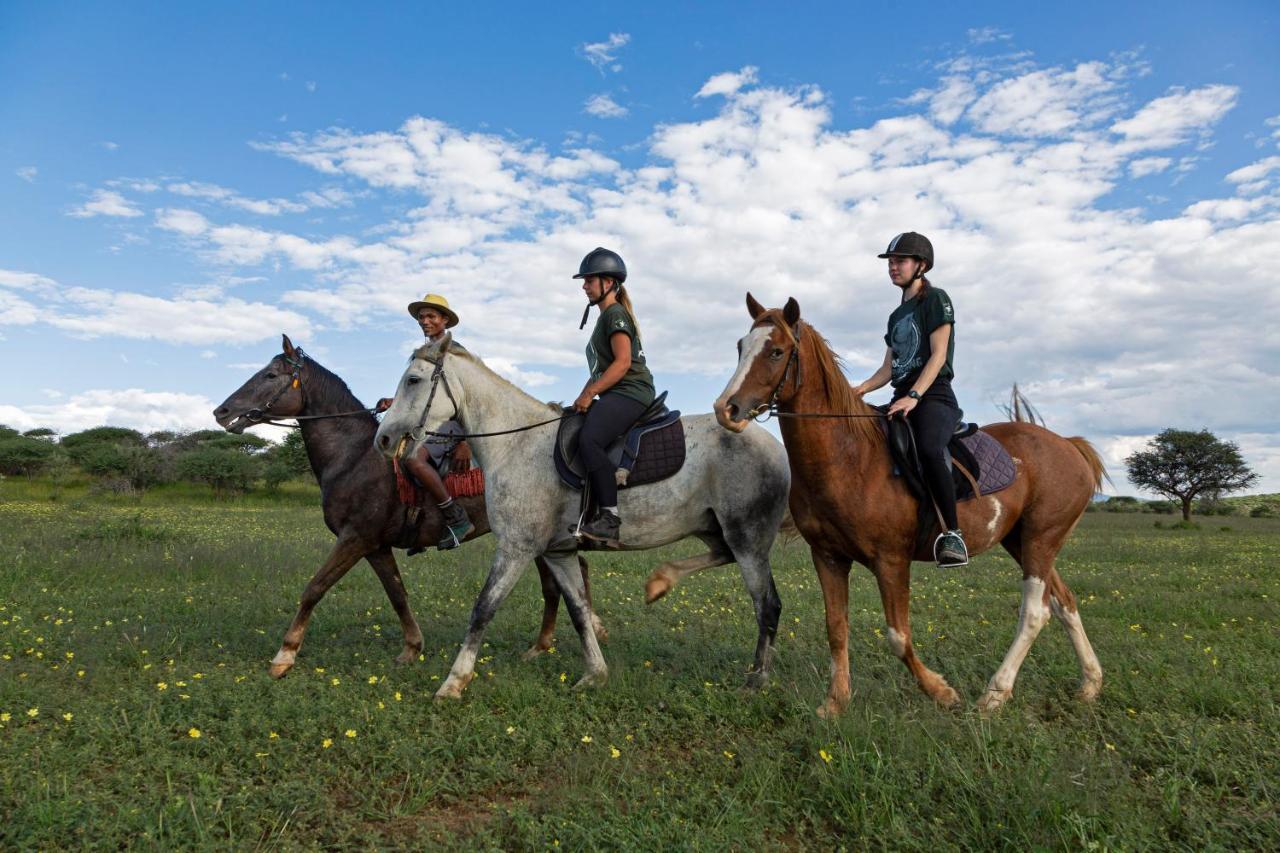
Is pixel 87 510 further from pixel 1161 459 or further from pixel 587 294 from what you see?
pixel 1161 459

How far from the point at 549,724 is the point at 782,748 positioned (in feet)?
5.50

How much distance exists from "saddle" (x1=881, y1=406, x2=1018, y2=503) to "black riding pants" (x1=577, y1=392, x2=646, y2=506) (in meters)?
2.14

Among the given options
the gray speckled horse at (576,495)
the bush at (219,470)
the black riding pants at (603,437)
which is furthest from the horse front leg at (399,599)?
the bush at (219,470)

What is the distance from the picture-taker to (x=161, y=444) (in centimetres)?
4650

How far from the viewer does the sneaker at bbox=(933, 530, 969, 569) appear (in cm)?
520

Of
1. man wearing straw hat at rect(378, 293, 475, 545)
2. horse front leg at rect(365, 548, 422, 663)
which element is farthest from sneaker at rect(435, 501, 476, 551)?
horse front leg at rect(365, 548, 422, 663)

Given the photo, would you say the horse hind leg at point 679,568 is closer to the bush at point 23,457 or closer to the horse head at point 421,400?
the horse head at point 421,400

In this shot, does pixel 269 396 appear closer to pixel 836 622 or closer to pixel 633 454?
pixel 633 454

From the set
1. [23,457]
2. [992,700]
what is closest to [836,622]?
[992,700]

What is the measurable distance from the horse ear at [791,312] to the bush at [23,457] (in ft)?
159

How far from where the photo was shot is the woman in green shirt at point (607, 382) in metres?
6.06

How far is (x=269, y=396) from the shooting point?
749 cm

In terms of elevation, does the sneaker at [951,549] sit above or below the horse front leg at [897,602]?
above

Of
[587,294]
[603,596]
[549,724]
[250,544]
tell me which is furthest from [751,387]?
[250,544]
